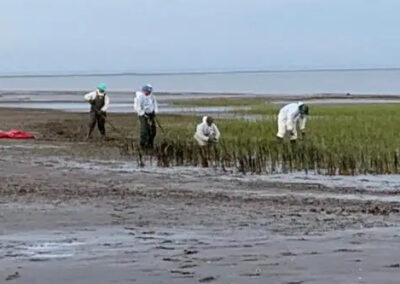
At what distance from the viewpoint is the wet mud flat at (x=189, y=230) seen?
29.1 ft

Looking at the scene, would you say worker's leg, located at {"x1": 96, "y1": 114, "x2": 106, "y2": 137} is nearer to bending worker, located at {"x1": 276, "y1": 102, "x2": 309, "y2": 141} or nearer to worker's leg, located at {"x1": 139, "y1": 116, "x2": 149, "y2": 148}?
worker's leg, located at {"x1": 139, "y1": 116, "x2": 149, "y2": 148}

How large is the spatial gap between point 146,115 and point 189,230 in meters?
13.3

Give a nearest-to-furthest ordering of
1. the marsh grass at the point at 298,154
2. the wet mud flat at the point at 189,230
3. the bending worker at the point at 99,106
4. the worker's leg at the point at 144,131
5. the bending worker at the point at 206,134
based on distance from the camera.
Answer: the wet mud flat at the point at 189,230 → the marsh grass at the point at 298,154 → the bending worker at the point at 206,134 → the worker's leg at the point at 144,131 → the bending worker at the point at 99,106

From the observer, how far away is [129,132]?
3316 cm

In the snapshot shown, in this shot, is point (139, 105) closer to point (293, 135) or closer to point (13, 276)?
point (293, 135)

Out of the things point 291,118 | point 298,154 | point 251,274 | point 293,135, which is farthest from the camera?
point 293,135

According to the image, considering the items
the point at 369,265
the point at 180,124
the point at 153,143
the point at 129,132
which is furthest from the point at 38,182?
the point at 180,124

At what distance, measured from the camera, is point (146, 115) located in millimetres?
24844

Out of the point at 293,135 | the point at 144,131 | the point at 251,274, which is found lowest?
the point at 251,274

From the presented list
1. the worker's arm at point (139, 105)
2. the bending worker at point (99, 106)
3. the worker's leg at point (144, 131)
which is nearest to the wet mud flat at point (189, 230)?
the worker's leg at point (144, 131)

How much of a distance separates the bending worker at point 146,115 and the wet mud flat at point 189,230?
5.03m

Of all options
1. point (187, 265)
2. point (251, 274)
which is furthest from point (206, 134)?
point (251, 274)

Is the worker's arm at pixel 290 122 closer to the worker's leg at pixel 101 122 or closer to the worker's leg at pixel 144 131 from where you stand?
the worker's leg at pixel 144 131

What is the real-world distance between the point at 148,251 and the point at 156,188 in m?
6.87
